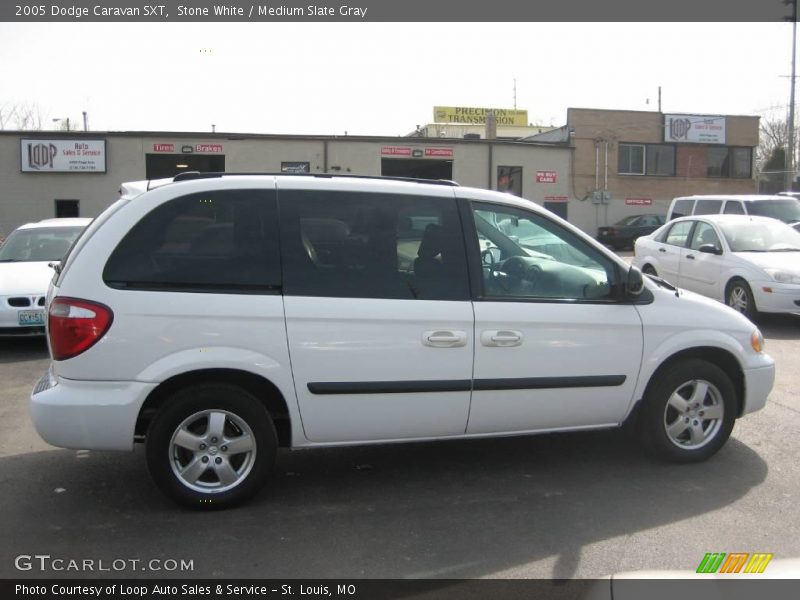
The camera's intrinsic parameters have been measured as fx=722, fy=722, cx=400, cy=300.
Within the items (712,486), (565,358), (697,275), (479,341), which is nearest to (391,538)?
(479,341)

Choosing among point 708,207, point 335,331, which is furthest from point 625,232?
point 335,331

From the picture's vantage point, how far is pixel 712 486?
14.5 feet

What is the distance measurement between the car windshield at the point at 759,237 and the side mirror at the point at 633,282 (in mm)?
6620

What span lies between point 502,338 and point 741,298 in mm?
7113

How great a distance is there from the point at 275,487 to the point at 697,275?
8432mm

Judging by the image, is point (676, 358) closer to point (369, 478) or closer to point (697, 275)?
point (369, 478)

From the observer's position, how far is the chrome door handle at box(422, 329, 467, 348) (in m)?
4.11

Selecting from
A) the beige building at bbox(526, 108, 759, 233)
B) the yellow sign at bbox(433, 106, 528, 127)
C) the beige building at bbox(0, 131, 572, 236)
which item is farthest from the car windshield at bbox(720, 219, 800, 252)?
the yellow sign at bbox(433, 106, 528, 127)

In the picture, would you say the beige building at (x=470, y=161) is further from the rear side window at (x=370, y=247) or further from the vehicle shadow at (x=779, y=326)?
the rear side window at (x=370, y=247)

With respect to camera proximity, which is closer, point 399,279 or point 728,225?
point 399,279

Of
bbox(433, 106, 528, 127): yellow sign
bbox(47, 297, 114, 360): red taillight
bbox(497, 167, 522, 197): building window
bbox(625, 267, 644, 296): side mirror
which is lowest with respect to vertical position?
bbox(47, 297, 114, 360): red taillight

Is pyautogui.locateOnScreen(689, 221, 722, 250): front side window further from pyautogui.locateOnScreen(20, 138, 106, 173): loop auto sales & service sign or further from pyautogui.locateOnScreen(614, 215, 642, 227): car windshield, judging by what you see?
pyautogui.locateOnScreen(20, 138, 106, 173): loop auto sales & service sign

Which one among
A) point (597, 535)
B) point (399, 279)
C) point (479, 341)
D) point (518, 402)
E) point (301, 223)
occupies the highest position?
point (301, 223)

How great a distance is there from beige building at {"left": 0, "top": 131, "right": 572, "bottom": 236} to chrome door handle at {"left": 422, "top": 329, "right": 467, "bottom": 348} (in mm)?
24712
